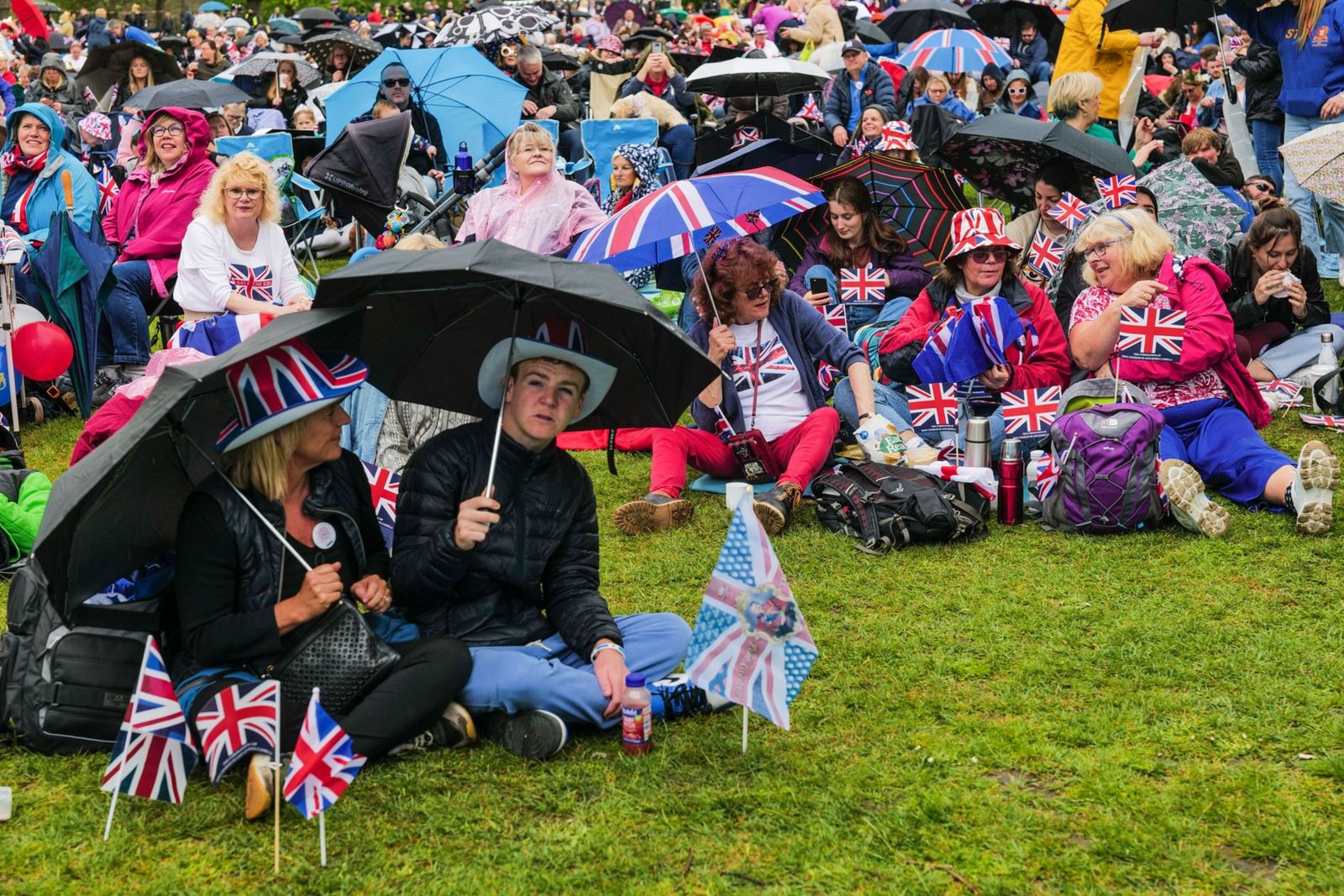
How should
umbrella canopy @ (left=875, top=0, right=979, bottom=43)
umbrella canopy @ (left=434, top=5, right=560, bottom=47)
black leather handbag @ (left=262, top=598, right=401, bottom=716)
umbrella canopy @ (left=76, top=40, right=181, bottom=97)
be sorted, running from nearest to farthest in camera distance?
black leather handbag @ (left=262, top=598, right=401, bottom=716)
umbrella canopy @ (left=76, top=40, right=181, bottom=97)
umbrella canopy @ (left=434, top=5, right=560, bottom=47)
umbrella canopy @ (left=875, top=0, right=979, bottom=43)

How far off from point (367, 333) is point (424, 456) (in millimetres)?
373

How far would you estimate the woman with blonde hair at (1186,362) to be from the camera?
6.28 m

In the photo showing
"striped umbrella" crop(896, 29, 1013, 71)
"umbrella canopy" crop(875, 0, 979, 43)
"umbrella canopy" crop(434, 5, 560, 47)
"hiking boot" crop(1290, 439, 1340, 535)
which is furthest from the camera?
"umbrella canopy" crop(875, 0, 979, 43)

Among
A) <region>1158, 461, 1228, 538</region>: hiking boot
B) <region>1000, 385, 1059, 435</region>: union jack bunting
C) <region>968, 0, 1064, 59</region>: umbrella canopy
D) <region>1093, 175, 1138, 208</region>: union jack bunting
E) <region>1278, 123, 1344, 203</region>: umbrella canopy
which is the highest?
<region>968, 0, 1064, 59</region>: umbrella canopy

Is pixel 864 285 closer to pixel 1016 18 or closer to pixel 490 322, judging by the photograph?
pixel 490 322

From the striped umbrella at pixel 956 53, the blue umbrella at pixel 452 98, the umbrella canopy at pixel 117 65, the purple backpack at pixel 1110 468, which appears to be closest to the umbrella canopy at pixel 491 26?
the blue umbrella at pixel 452 98

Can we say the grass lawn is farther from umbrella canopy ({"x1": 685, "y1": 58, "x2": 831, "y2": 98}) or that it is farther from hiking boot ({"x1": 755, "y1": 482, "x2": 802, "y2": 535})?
umbrella canopy ({"x1": 685, "y1": 58, "x2": 831, "y2": 98})

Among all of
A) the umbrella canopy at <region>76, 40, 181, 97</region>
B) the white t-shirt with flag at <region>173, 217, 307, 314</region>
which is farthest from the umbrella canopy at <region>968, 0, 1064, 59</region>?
the white t-shirt with flag at <region>173, 217, 307, 314</region>

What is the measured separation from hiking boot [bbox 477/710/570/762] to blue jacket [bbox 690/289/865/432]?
308cm

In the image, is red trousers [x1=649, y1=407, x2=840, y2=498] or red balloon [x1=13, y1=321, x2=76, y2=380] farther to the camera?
red balloon [x1=13, y1=321, x2=76, y2=380]

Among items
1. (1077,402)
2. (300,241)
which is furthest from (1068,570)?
(300,241)

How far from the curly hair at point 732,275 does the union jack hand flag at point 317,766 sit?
12.4 feet

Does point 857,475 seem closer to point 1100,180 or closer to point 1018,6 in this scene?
point 1100,180

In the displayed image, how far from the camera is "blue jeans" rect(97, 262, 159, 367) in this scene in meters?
9.03
